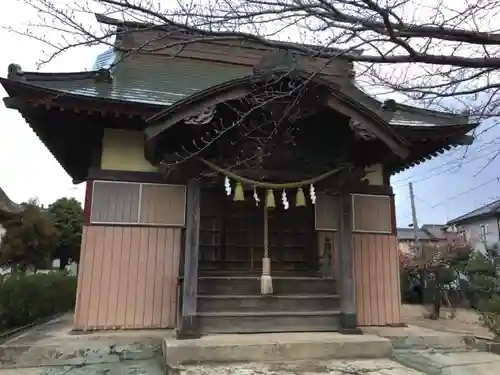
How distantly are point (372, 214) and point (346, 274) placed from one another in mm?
1810

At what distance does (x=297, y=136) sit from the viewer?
21.6ft

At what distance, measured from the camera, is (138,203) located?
638 centimetres

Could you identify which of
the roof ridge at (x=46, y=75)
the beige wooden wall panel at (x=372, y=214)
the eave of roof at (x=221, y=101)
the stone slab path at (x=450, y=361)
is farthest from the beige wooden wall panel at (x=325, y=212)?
the roof ridge at (x=46, y=75)

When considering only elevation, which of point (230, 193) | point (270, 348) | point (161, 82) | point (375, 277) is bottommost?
point (270, 348)

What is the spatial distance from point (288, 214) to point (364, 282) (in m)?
1.69

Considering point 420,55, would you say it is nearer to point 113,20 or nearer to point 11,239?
point 113,20

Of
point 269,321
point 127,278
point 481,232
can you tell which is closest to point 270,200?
point 269,321

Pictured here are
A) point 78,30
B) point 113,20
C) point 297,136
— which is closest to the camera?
point 78,30

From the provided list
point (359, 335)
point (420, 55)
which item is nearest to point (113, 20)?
point (420, 55)

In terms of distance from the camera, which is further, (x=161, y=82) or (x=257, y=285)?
(x=161, y=82)

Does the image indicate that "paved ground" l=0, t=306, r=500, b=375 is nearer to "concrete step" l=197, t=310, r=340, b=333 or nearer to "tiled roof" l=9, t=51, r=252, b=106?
"concrete step" l=197, t=310, r=340, b=333

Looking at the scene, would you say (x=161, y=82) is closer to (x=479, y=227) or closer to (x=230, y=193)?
(x=230, y=193)

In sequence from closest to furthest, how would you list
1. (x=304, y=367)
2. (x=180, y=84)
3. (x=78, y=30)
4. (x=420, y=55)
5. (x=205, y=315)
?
(x=420, y=55) → (x=78, y=30) → (x=304, y=367) → (x=205, y=315) → (x=180, y=84)

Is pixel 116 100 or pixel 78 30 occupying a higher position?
pixel 116 100
